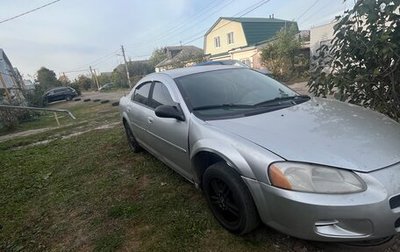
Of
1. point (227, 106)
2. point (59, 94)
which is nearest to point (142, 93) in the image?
point (227, 106)

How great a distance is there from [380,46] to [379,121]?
145 centimetres

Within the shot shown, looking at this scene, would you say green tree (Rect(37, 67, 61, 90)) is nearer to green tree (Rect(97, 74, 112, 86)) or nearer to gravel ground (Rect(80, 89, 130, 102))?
green tree (Rect(97, 74, 112, 86))

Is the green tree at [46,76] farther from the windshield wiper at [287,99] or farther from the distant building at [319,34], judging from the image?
the windshield wiper at [287,99]

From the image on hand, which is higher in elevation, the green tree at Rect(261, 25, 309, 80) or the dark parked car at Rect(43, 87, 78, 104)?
the green tree at Rect(261, 25, 309, 80)

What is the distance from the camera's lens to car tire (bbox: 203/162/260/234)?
2.22 meters

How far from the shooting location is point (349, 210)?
5.87ft

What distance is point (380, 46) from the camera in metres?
3.44

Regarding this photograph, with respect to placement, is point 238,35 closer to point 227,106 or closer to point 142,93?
point 142,93

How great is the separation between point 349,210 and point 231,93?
1667 mm

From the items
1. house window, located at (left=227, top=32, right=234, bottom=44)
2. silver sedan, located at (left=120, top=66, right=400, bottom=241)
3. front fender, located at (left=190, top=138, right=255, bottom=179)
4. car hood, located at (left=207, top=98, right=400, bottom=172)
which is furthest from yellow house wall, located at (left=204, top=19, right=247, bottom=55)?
front fender, located at (left=190, top=138, right=255, bottom=179)

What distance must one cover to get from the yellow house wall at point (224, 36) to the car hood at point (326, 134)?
27417mm

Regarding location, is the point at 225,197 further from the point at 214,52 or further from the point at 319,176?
the point at 214,52

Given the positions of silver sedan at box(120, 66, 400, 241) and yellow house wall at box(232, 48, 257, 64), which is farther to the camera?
yellow house wall at box(232, 48, 257, 64)

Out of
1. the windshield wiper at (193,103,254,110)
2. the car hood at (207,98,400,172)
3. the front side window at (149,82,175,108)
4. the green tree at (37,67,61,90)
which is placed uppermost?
the front side window at (149,82,175,108)
